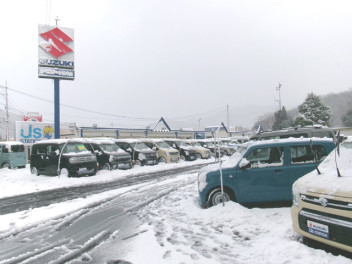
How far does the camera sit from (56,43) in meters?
21.8

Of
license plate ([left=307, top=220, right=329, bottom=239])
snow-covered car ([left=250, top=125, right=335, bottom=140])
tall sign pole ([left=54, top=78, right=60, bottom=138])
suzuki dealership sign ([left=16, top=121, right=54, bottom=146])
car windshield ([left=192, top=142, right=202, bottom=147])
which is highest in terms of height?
tall sign pole ([left=54, top=78, right=60, bottom=138])

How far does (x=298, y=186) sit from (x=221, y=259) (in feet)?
5.19

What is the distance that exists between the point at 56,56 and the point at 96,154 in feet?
36.1

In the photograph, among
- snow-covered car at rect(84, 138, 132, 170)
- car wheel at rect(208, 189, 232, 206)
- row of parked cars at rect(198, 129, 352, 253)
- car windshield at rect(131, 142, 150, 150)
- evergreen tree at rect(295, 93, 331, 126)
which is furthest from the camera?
evergreen tree at rect(295, 93, 331, 126)

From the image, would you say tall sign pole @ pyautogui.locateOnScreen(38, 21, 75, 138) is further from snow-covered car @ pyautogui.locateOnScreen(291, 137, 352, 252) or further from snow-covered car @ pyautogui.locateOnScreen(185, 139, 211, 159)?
snow-covered car @ pyautogui.locateOnScreen(291, 137, 352, 252)

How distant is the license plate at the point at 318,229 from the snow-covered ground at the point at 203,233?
31 centimetres

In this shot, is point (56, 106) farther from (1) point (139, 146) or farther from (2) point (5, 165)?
(1) point (139, 146)

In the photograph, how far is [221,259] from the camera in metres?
3.92

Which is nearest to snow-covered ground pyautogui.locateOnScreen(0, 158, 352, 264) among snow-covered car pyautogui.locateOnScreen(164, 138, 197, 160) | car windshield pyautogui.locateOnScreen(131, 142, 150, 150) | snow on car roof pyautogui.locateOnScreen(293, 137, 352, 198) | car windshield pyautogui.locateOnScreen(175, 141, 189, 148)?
snow on car roof pyautogui.locateOnScreen(293, 137, 352, 198)

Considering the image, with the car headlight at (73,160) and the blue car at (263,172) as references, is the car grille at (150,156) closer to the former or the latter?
the car headlight at (73,160)

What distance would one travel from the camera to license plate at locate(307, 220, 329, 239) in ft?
11.5

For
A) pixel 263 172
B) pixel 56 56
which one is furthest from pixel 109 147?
pixel 263 172

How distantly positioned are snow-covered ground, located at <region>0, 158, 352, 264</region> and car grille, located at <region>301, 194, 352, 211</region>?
27.2 inches

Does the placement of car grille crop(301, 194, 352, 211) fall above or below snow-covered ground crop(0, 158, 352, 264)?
above
